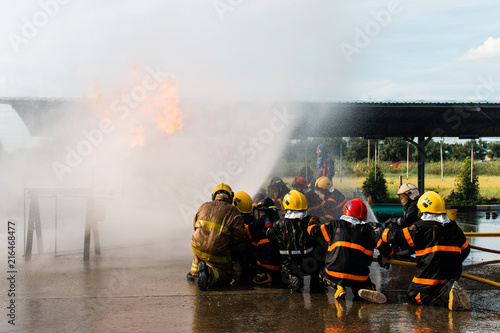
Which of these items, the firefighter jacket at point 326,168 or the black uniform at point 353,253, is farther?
the firefighter jacket at point 326,168

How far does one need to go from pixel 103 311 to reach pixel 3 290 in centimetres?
170

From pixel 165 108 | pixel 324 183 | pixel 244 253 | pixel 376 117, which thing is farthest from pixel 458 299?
pixel 376 117

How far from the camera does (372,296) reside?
513 centimetres

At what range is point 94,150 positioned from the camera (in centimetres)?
1254

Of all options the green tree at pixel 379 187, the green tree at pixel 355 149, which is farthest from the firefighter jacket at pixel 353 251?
the green tree at pixel 355 149

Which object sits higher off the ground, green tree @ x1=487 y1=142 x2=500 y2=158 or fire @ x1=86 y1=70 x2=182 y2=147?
green tree @ x1=487 y1=142 x2=500 y2=158

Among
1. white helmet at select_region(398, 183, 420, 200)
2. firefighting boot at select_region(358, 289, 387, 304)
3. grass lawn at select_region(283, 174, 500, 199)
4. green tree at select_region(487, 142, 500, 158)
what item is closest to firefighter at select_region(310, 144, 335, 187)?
white helmet at select_region(398, 183, 420, 200)

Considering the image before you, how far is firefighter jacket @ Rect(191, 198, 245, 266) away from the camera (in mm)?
Result: 5809

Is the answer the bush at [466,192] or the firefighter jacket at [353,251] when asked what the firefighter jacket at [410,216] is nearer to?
the firefighter jacket at [353,251]

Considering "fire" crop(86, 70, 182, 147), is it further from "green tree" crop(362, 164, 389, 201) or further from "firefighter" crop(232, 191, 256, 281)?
"green tree" crop(362, 164, 389, 201)

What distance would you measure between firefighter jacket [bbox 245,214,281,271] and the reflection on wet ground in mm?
335

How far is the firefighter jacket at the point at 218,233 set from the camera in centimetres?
581

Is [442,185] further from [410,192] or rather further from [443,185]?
[410,192]

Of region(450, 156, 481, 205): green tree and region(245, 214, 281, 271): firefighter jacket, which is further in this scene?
region(450, 156, 481, 205): green tree
